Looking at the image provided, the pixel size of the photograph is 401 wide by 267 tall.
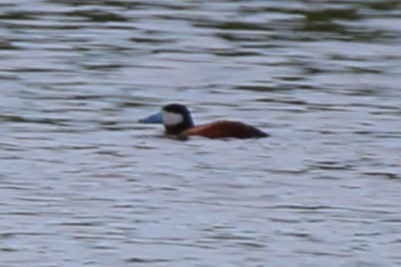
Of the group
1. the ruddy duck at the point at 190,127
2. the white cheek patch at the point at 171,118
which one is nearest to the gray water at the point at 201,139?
the ruddy duck at the point at 190,127

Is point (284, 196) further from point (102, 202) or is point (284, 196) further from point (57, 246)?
point (57, 246)

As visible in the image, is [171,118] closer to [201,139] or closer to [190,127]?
[190,127]

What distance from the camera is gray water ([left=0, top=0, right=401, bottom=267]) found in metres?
11.1

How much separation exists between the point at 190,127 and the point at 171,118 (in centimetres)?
19

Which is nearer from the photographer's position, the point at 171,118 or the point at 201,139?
the point at 201,139

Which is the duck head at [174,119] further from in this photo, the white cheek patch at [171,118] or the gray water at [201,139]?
the gray water at [201,139]

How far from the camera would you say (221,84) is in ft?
57.2

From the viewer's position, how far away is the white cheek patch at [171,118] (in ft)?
50.5

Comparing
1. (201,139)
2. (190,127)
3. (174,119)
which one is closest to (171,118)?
(174,119)

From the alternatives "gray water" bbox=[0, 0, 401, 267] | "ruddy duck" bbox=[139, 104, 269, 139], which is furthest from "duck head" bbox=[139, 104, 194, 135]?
"gray water" bbox=[0, 0, 401, 267]

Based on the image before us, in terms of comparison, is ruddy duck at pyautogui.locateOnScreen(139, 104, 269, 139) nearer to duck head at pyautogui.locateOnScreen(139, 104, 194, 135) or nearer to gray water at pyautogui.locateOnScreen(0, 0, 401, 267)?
duck head at pyautogui.locateOnScreen(139, 104, 194, 135)

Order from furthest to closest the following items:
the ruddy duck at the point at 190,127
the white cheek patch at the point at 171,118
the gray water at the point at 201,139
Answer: the white cheek patch at the point at 171,118 → the ruddy duck at the point at 190,127 → the gray water at the point at 201,139

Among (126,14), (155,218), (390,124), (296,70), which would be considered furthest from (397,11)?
(155,218)

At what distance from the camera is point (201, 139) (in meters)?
15.1
